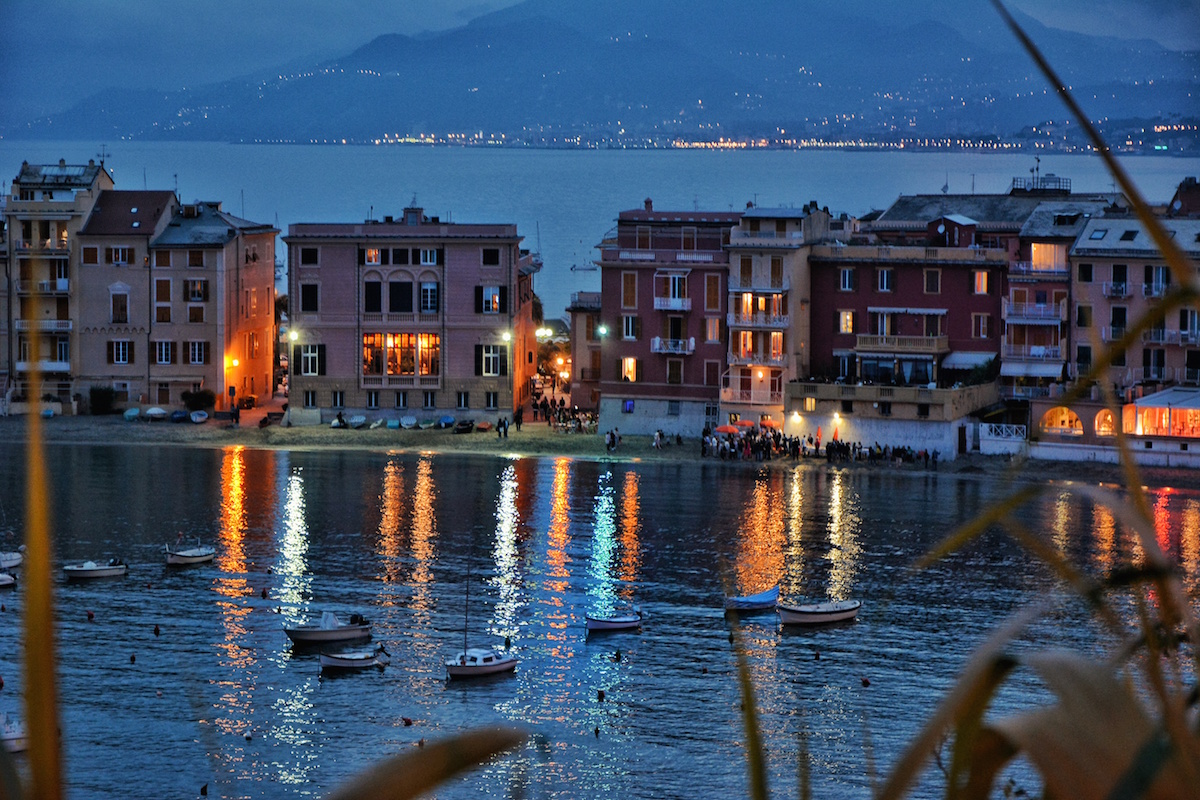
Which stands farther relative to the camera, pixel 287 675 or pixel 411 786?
pixel 287 675

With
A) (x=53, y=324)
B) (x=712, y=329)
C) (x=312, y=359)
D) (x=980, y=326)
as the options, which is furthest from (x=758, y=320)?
(x=53, y=324)

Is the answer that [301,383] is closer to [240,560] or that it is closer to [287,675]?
[240,560]

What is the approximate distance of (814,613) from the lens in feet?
139

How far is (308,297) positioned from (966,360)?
28898 millimetres

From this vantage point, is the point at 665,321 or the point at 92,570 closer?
the point at 92,570

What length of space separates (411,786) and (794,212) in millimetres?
68079

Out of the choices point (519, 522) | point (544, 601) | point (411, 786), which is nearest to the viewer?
point (411, 786)

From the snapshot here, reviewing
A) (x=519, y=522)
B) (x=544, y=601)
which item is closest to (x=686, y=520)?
(x=519, y=522)

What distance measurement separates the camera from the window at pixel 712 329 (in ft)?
232

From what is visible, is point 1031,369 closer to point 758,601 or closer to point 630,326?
point 630,326

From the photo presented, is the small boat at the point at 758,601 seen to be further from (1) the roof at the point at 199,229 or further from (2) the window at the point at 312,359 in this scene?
(1) the roof at the point at 199,229

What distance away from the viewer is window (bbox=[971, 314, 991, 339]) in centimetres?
6850

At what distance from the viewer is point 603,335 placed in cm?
7181

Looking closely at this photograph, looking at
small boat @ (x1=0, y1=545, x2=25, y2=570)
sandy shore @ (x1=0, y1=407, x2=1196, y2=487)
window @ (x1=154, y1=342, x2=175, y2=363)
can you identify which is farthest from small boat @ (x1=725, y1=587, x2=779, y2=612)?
window @ (x1=154, y1=342, x2=175, y2=363)
